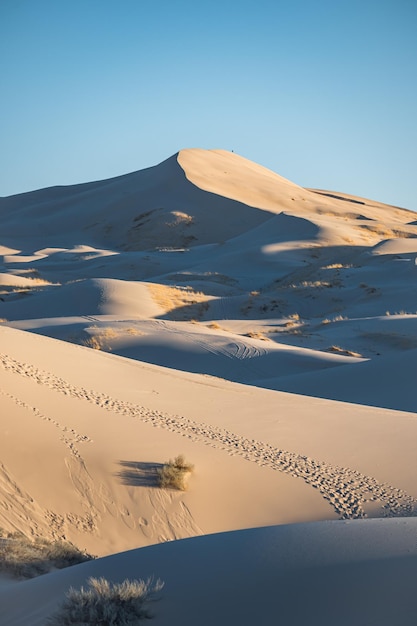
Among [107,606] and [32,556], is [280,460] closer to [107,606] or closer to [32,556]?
[32,556]

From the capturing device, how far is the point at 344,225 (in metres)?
45.2

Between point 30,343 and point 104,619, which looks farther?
point 30,343

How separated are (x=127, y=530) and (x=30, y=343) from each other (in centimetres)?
508

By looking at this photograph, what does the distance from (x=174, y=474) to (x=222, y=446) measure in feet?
4.13

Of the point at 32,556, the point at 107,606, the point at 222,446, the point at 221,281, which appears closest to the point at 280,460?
the point at 222,446

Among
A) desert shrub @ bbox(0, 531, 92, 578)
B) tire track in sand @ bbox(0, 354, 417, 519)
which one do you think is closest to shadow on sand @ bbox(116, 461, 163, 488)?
tire track in sand @ bbox(0, 354, 417, 519)

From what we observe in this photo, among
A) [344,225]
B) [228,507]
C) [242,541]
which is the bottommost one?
[228,507]

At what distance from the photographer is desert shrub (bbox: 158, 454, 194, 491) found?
714 cm

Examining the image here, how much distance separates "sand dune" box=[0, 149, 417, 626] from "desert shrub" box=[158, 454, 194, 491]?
8 centimetres

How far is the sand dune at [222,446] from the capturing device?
3580mm

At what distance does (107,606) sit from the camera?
3.30 meters

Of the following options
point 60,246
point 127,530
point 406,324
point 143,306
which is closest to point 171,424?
point 127,530

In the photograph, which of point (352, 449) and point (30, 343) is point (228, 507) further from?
point (30, 343)

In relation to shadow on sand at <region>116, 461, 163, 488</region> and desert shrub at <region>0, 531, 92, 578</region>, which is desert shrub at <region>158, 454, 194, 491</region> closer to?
shadow on sand at <region>116, 461, 163, 488</region>
